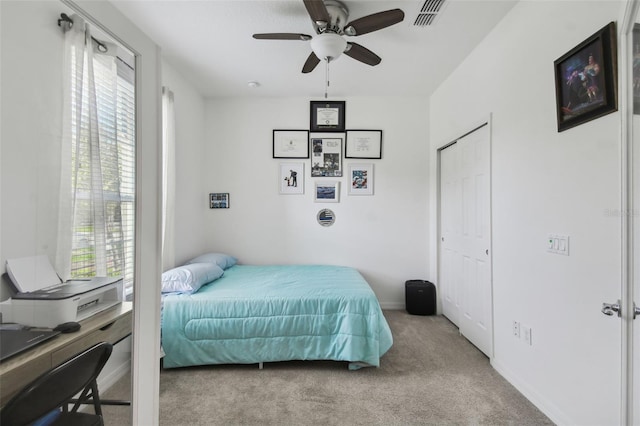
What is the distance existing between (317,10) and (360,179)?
7.18 ft

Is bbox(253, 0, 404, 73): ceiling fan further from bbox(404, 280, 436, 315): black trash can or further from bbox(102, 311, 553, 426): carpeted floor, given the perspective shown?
bbox(404, 280, 436, 315): black trash can

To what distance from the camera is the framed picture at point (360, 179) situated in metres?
3.62

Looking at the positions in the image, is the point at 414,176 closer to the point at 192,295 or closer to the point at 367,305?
the point at 367,305

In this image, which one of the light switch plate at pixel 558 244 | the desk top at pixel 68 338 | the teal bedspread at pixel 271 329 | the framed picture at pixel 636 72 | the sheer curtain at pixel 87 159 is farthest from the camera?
the teal bedspread at pixel 271 329

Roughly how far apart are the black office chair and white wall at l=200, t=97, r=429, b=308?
2.71 metres

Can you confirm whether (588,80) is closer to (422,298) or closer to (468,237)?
(468,237)

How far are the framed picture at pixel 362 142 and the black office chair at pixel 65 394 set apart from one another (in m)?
3.20

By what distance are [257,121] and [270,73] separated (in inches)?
31.0


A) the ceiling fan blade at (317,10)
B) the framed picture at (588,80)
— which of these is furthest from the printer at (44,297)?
the framed picture at (588,80)

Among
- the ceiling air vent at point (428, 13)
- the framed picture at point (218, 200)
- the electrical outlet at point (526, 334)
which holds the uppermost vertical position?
the ceiling air vent at point (428, 13)

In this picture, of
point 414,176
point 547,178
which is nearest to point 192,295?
point 547,178

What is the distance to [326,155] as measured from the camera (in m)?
3.62

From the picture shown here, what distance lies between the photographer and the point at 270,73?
297 centimetres

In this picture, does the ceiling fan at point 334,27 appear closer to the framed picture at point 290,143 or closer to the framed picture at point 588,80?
the framed picture at point 588,80
